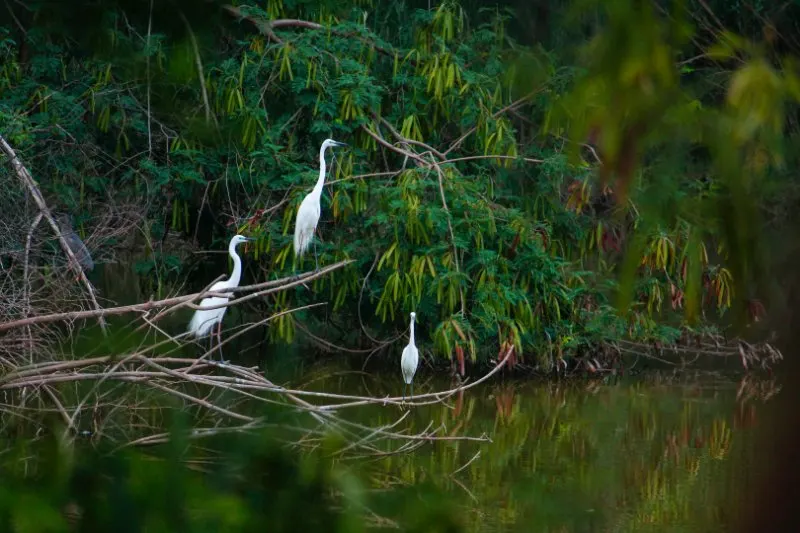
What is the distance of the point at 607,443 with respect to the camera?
524cm

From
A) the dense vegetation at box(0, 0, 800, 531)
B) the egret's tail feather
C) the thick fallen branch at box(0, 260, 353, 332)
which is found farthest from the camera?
the egret's tail feather

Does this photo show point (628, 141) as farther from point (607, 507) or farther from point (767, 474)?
point (767, 474)

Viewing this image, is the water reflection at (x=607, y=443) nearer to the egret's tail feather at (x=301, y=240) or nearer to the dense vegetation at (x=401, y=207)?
the dense vegetation at (x=401, y=207)

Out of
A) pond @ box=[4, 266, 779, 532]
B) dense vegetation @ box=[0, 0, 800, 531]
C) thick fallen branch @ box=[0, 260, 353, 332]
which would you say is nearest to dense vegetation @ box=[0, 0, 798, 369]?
dense vegetation @ box=[0, 0, 800, 531]

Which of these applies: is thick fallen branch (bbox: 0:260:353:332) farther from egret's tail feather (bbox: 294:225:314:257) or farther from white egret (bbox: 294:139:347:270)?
egret's tail feather (bbox: 294:225:314:257)

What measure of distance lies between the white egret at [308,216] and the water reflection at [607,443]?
0.78 m

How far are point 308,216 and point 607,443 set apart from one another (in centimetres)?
186

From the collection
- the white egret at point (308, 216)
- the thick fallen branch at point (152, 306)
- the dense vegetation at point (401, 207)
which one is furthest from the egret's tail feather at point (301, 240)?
the thick fallen branch at point (152, 306)

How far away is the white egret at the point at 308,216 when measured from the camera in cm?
588

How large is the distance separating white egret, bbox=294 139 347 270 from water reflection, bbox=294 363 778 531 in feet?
2.55

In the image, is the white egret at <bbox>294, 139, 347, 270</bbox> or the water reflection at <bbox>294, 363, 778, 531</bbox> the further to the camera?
the white egret at <bbox>294, 139, 347, 270</bbox>

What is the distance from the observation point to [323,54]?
6.73 meters

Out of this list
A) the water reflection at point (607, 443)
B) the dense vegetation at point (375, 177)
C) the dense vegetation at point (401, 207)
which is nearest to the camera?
the water reflection at point (607, 443)

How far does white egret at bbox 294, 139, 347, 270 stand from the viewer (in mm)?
5879
